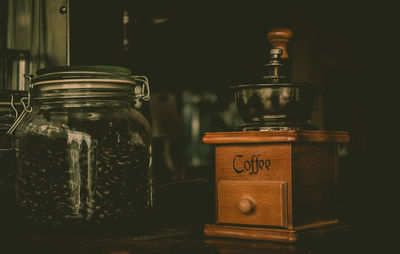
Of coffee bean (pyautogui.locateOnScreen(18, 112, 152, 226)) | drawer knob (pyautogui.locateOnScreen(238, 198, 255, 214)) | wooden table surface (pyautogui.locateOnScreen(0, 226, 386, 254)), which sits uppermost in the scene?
coffee bean (pyautogui.locateOnScreen(18, 112, 152, 226))

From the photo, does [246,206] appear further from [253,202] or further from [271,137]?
[271,137]

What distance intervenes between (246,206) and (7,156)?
502 millimetres

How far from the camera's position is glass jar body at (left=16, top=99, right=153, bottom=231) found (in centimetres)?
99

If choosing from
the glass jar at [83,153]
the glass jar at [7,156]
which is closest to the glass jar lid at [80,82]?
the glass jar at [83,153]

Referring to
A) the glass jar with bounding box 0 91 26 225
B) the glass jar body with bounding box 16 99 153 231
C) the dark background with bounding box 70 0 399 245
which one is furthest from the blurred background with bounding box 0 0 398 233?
the glass jar body with bounding box 16 99 153 231

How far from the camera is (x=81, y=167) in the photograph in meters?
0.99

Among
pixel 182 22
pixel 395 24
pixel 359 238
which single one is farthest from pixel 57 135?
pixel 395 24

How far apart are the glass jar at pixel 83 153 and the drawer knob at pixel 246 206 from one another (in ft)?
0.60

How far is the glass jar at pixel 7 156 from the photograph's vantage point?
1154 millimetres

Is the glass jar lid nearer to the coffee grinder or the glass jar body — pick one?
the glass jar body

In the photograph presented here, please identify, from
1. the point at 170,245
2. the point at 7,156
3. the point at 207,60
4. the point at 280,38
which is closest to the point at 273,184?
the point at 170,245

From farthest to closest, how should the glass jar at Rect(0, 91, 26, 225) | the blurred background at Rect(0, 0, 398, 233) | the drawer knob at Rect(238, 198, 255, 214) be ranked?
the blurred background at Rect(0, 0, 398, 233) → the glass jar at Rect(0, 91, 26, 225) → the drawer knob at Rect(238, 198, 255, 214)

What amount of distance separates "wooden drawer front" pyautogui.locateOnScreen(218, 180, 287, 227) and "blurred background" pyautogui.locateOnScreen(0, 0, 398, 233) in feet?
0.97

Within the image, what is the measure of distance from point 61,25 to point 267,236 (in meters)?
0.72
